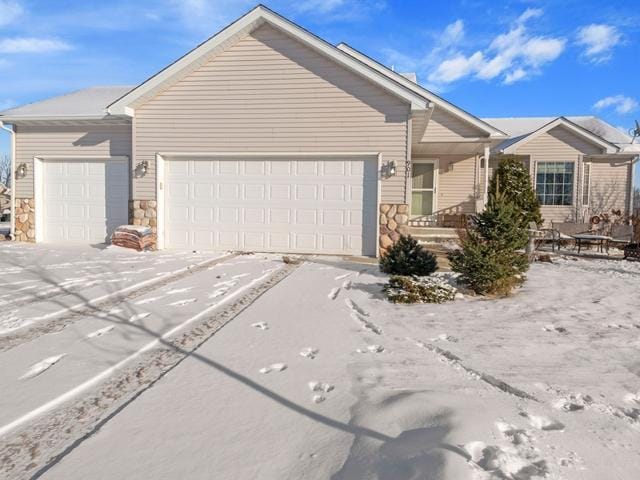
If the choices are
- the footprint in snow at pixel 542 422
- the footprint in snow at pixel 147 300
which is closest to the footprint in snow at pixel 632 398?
the footprint in snow at pixel 542 422

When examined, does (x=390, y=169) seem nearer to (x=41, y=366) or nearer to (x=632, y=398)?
(x=632, y=398)

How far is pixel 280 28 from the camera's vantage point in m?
9.62

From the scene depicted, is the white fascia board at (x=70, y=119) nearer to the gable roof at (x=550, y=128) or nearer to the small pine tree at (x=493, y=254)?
the small pine tree at (x=493, y=254)

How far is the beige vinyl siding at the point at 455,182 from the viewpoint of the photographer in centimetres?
1426

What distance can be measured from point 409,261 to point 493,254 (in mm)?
1385

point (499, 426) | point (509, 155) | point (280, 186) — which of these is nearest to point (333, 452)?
point (499, 426)

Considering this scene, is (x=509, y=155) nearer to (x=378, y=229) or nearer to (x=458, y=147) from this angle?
(x=458, y=147)

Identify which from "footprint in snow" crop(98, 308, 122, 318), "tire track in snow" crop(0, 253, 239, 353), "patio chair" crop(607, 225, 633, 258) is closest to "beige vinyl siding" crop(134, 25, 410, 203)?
"tire track in snow" crop(0, 253, 239, 353)

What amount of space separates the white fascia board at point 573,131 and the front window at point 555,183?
101 centimetres

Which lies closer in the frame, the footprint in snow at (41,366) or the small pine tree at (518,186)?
the footprint in snow at (41,366)

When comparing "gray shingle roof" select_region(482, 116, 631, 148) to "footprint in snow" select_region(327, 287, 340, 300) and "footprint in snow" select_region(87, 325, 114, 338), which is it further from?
"footprint in snow" select_region(87, 325, 114, 338)

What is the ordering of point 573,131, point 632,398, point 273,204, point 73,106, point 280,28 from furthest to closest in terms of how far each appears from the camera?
point 573,131
point 73,106
point 273,204
point 280,28
point 632,398

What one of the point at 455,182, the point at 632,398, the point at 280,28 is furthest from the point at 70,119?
the point at 632,398

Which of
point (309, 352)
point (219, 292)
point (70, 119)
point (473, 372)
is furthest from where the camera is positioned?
point (70, 119)
